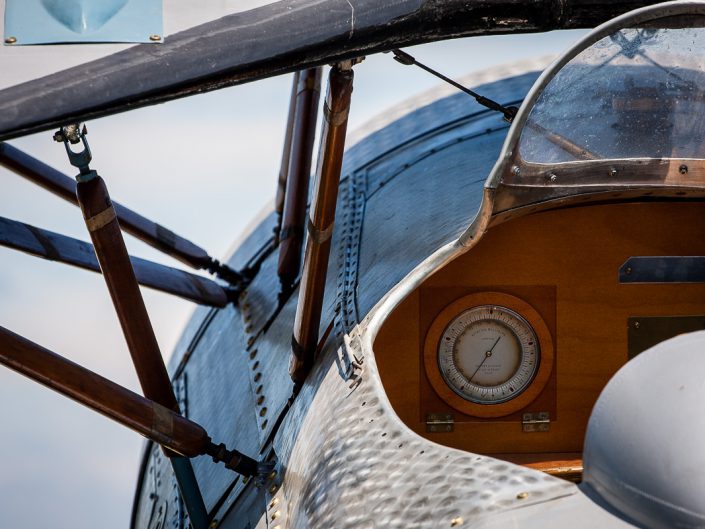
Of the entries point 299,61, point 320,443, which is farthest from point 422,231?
point 320,443

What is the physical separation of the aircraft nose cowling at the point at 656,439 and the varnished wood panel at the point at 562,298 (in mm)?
2071

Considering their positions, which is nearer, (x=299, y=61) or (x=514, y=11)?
(x=299, y=61)

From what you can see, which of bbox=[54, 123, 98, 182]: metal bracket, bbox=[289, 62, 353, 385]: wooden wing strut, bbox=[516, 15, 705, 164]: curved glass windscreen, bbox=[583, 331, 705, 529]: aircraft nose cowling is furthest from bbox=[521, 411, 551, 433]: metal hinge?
bbox=[583, 331, 705, 529]: aircraft nose cowling

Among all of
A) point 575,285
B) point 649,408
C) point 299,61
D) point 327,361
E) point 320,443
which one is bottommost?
point 649,408

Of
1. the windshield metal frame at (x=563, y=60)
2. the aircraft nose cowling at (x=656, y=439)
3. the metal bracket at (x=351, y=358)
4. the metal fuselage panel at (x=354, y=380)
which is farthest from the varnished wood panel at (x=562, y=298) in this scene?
the aircraft nose cowling at (x=656, y=439)

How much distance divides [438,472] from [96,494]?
665 centimetres

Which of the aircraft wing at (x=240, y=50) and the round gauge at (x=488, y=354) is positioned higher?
the aircraft wing at (x=240, y=50)

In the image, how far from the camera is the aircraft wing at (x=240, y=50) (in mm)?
3527

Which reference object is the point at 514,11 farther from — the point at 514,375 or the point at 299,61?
the point at 514,375

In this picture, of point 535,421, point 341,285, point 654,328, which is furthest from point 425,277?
point 654,328

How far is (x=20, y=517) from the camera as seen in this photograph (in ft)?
26.6

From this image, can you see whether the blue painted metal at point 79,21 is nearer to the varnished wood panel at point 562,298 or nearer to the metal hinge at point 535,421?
the varnished wood panel at point 562,298

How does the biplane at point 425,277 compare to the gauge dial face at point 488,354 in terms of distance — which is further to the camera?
the gauge dial face at point 488,354

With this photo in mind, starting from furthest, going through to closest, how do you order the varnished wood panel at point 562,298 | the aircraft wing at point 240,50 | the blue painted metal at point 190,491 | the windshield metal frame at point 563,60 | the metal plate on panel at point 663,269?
the metal plate on panel at point 663,269 < the varnished wood panel at point 562,298 < the blue painted metal at point 190,491 < the aircraft wing at point 240,50 < the windshield metal frame at point 563,60
